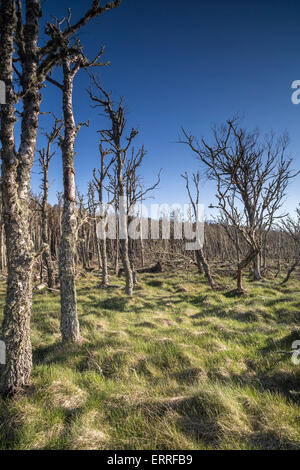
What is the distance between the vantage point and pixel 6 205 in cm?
280

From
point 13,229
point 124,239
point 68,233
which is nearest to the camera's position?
point 13,229

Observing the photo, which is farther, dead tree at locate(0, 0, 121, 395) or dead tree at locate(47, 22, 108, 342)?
dead tree at locate(47, 22, 108, 342)

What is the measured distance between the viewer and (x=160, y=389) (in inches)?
116

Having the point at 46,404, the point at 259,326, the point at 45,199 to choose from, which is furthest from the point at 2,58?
the point at 45,199

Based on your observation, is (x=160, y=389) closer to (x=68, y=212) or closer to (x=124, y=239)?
(x=68, y=212)

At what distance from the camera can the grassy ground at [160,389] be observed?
211cm

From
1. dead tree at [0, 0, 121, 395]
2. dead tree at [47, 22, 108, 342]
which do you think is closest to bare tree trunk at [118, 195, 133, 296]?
dead tree at [47, 22, 108, 342]

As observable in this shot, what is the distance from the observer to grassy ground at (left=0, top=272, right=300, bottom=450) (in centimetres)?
211

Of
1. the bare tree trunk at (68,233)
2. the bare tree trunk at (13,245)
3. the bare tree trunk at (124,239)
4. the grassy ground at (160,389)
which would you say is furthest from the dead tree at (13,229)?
the bare tree trunk at (124,239)

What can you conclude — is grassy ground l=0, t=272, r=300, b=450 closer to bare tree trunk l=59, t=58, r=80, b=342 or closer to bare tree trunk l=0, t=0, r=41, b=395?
bare tree trunk l=0, t=0, r=41, b=395

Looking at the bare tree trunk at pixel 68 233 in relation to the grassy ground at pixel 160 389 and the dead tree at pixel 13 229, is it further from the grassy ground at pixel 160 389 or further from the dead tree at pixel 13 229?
the dead tree at pixel 13 229

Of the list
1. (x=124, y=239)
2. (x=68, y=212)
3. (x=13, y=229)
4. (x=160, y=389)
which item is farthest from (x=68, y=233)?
(x=124, y=239)

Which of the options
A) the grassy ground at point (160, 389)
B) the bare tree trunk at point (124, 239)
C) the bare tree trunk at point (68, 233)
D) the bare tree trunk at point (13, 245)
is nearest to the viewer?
the grassy ground at point (160, 389)

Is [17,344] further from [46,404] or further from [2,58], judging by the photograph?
[2,58]
